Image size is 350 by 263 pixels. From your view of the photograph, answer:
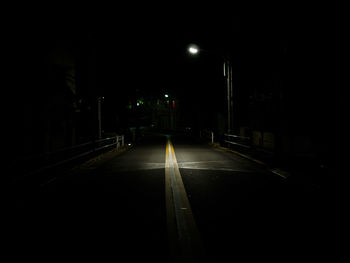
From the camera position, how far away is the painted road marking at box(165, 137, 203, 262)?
3.65 m

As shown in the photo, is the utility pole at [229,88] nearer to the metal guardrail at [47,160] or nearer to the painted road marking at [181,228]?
the metal guardrail at [47,160]

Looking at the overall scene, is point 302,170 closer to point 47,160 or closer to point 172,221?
point 172,221

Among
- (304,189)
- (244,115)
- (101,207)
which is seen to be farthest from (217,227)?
(244,115)

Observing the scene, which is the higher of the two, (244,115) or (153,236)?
(244,115)

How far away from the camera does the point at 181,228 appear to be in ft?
14.8

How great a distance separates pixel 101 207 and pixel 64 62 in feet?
55.0

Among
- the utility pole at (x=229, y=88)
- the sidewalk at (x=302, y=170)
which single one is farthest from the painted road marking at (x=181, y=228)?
the utility pole at (x=229, y=88)

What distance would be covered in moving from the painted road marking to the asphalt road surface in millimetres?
13

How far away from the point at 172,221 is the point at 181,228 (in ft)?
1.19

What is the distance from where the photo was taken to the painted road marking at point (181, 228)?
3.65m

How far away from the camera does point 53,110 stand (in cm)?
1725

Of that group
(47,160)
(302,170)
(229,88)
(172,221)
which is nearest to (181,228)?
(172,221)

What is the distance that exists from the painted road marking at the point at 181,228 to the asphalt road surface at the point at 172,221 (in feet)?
0.04

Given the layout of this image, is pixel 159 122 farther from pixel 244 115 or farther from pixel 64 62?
pixel 64 62
